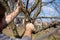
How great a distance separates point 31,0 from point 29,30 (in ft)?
6.20

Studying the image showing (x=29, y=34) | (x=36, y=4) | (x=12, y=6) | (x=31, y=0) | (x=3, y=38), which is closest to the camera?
(x=3, y=38)

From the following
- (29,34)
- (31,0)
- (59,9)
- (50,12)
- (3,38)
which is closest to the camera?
(3,38)

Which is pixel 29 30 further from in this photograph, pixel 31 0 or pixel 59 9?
pixel 59 9

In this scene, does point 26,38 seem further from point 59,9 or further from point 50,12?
point 50,12

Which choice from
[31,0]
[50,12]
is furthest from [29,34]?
[50,12]

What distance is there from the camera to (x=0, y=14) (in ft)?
5.32

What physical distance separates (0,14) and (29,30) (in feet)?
0.93

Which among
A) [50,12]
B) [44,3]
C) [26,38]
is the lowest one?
[50,12]

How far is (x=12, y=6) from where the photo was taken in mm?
3311

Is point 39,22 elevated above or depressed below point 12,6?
below

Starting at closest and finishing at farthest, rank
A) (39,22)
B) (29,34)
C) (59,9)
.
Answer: (29,34)
(39,22)
(59,9)

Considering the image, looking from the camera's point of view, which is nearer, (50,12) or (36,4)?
(36,4)

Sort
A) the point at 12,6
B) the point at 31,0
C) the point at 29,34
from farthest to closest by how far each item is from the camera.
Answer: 1. the point at 31,0
2. the point at 12,6
3. the point at 29,34

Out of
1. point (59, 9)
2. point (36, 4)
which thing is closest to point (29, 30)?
point (36, 4)
